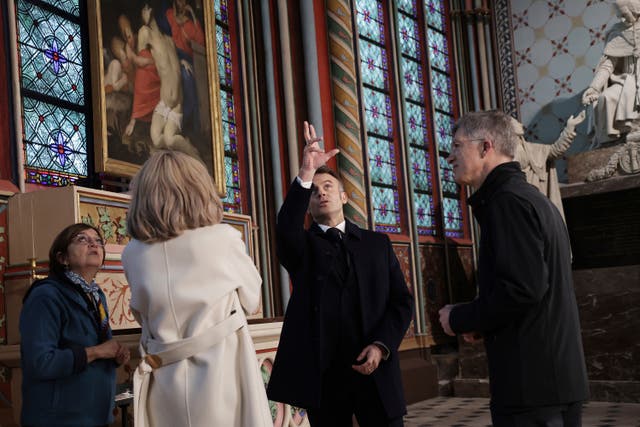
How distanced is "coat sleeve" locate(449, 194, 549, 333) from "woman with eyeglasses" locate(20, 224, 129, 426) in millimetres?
1445

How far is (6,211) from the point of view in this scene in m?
4.63

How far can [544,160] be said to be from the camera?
9891 mm

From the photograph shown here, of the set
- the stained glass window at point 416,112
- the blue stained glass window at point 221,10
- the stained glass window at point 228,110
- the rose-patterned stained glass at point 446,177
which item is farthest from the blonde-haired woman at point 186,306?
the rose-patterned stained glass at point 446,177

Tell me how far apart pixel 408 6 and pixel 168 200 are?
9.51 meters

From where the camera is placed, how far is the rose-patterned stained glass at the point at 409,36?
35.2ft

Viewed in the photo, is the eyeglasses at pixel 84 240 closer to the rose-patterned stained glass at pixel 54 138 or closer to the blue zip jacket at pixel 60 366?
the blue zip jacket at pixel 60 366

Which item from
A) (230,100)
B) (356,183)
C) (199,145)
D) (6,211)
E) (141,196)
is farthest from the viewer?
(356,183)

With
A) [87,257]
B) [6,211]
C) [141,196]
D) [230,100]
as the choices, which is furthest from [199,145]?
[141,196]

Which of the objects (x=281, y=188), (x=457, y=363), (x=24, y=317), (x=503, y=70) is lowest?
(x=457, y=363)

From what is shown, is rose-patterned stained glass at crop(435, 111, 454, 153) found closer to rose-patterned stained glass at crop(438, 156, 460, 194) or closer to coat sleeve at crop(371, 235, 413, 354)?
rose-patterned stained glass at crop(438, 156, 460, 194)

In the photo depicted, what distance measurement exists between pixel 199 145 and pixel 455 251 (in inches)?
209

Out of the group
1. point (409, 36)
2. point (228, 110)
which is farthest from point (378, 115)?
point (228, 110)

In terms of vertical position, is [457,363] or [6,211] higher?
[6,211]

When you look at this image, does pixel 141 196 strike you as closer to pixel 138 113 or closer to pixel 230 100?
pixel 138 113
